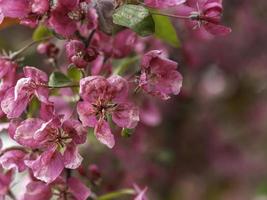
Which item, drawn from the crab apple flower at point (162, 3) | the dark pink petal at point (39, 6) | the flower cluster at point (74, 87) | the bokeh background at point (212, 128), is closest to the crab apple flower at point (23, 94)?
the flower cluster at point (74, 87)

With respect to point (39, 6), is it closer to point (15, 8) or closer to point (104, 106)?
point (15, 8)

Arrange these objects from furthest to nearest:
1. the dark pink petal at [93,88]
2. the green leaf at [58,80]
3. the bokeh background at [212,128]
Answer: the bokeh background at [212,128]
the green leaf at [58,80]
the dark pink petal at [93,88]

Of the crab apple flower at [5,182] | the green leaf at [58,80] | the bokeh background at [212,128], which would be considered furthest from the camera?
the bokeh background at [212,128]

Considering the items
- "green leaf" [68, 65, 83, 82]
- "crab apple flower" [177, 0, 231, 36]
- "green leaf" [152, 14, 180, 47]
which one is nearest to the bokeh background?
"green leaf" [152, 14, 180, 47]

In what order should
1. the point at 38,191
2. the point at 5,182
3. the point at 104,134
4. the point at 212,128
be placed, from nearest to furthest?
the point at 104,134 < the point at 38,191 < the point at 5,182 < the point at 212,128

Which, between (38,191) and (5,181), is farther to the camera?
(5,181)

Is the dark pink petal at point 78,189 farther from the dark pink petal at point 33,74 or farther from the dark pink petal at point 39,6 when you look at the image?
the dark pink petal at point 39,6

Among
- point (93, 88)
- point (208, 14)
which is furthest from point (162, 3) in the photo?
point (93, 88)
